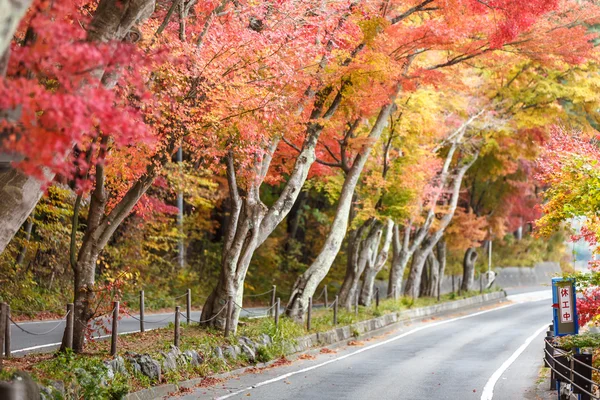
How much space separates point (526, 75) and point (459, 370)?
18.0m

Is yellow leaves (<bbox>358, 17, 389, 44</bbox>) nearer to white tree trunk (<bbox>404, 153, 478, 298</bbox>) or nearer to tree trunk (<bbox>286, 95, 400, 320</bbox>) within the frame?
tree trunk (<bbox>286, 95, 400, 320</bbox>)

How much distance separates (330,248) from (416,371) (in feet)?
20.3

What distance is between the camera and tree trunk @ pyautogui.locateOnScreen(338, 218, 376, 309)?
28.2m

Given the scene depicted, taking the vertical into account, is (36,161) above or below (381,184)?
below

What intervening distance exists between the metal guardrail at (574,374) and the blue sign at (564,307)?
1.14 meters

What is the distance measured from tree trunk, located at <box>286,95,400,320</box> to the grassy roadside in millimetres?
805

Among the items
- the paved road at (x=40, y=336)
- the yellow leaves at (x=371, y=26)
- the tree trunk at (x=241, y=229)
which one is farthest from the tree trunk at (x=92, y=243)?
the yellow leaves at (x=371, y=26)

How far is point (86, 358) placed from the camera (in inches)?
507

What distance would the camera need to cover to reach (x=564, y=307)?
51.6 feet

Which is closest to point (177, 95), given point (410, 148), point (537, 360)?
point (537, 360)

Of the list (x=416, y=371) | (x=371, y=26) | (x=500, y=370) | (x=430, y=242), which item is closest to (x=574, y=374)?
(x=416, y=371)

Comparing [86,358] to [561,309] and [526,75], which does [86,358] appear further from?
[526,75]

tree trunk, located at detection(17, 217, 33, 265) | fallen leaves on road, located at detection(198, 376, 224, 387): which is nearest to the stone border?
fallen leaves on road, located at detection(198, 376, 224, 387)

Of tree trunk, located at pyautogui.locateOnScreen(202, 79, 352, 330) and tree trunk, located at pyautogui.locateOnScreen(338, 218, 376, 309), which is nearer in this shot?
tree trunk, located at pyautogui.locateOnScreen(202, 79, 352, 330)
